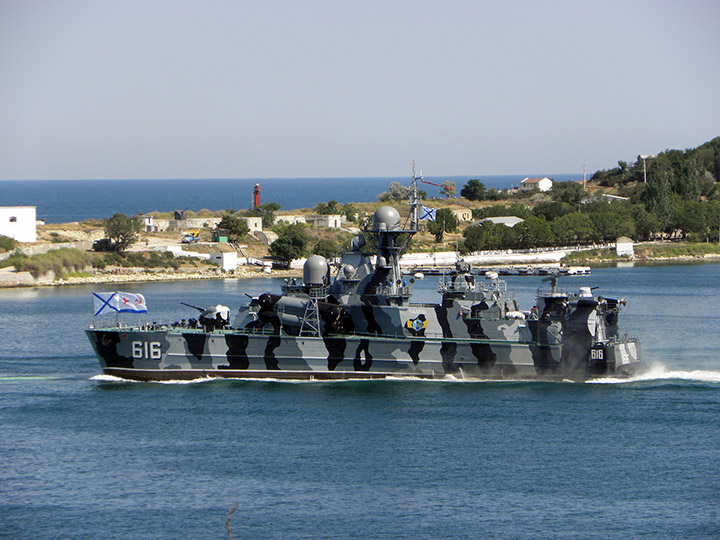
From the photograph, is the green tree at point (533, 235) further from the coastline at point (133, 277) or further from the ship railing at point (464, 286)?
the ship railing at point (464, 286)

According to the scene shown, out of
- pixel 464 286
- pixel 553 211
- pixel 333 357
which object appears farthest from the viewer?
pixel 553 211

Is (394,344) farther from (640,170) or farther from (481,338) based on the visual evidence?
(640,170)

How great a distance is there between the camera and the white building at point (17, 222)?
88125 mm

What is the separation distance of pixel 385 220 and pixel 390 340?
5.33 m

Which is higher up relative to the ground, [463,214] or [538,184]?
[538,184]

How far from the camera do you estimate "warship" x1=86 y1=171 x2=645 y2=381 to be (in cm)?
3728

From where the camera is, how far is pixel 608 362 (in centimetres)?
3712

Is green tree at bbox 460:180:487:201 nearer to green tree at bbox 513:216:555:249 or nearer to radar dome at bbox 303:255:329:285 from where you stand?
green tree at bbox 513:216:555:249

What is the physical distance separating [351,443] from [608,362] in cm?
1256

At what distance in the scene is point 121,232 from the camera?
88.6m

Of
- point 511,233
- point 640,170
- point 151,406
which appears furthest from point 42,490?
point 640,170

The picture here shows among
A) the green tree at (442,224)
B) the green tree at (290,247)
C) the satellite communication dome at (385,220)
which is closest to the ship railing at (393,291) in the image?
the satellite communication dome at (385,220)

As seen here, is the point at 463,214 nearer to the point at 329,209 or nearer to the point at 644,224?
the point at 329,209

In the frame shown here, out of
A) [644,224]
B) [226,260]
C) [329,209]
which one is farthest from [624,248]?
[226,260]
